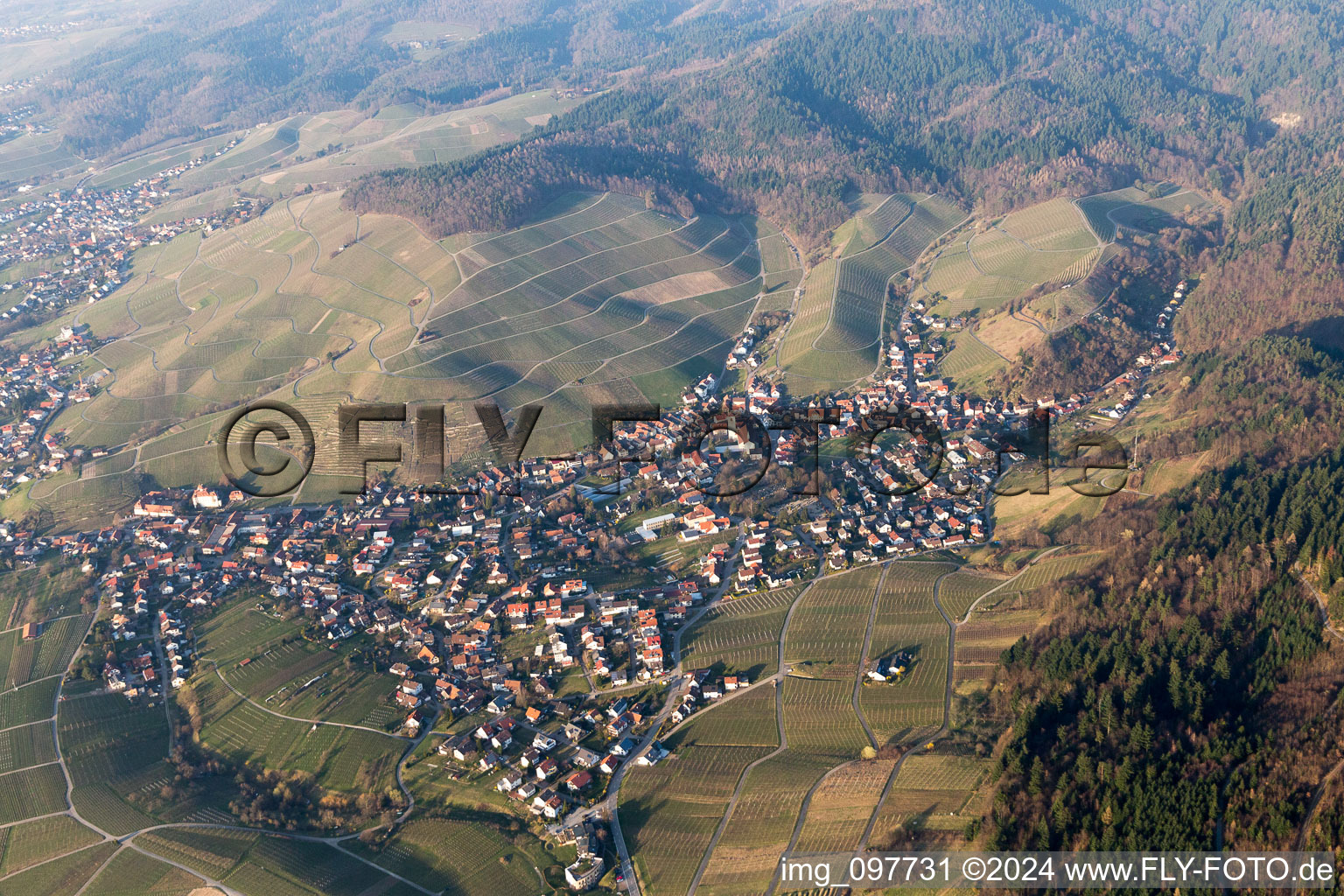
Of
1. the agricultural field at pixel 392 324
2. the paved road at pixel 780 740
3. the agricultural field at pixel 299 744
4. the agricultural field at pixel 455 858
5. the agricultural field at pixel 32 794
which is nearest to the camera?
the agricultural field at pixel 455 858

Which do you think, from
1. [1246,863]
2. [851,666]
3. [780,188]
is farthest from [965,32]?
[1246,863]

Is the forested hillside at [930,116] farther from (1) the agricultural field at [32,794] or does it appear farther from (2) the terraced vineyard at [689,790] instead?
(2) the terraced vineyard at [689,790]

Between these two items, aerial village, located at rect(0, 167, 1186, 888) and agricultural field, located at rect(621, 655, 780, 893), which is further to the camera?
aerial village, located at rect(0, 167, 1186, 888)

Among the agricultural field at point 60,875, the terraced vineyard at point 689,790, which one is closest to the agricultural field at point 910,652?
the terraced vineyard at point 689,790

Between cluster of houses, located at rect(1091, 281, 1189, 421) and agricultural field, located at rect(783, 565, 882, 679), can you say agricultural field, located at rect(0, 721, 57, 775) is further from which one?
cluster of houses, located at rect(1091, 281, 1189, 421)

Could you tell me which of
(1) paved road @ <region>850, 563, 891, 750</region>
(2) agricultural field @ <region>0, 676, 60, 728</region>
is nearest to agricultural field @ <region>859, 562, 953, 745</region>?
(1) paved road @ <region>850, 563, 891, 750</region>
